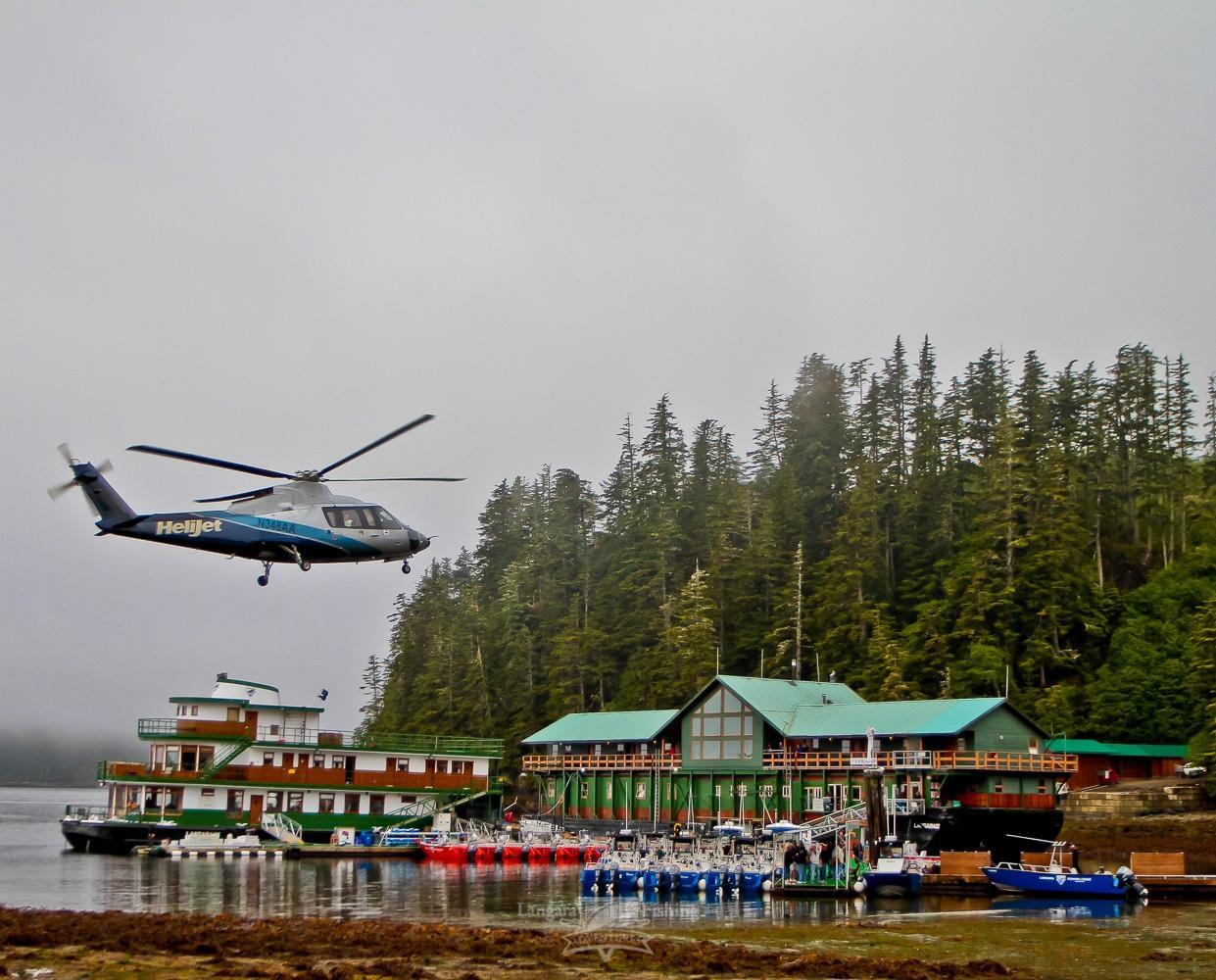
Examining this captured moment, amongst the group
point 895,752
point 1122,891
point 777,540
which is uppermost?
point 777,540

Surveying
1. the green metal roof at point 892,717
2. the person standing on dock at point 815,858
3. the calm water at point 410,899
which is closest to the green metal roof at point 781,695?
the green metal roof at point 892,717

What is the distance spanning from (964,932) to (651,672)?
46244mm

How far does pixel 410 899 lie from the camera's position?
40.8 metres

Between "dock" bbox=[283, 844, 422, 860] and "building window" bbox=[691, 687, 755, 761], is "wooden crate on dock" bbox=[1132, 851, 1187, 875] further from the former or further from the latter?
"dock" bbox=[283, 844, 422, 860]

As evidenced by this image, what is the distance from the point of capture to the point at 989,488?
72000 mm

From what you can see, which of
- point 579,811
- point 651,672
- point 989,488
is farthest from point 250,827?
point 989,488

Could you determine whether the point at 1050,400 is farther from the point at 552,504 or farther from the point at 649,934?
the point at 649,934

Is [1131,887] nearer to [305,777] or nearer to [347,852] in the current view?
[347,852]

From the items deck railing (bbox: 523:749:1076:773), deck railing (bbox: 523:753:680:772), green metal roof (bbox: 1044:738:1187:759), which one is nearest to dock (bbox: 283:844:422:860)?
deck railing (bbox: 523:753:680:772)

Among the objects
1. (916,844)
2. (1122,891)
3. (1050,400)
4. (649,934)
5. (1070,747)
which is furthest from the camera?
(1050,400)

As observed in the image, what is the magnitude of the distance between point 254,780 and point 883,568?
124ft

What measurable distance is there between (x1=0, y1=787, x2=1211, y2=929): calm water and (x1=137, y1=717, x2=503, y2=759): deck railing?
33.7 ft

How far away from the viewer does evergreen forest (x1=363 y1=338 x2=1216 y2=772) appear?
6600 centimetres

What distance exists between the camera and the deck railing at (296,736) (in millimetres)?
63812
